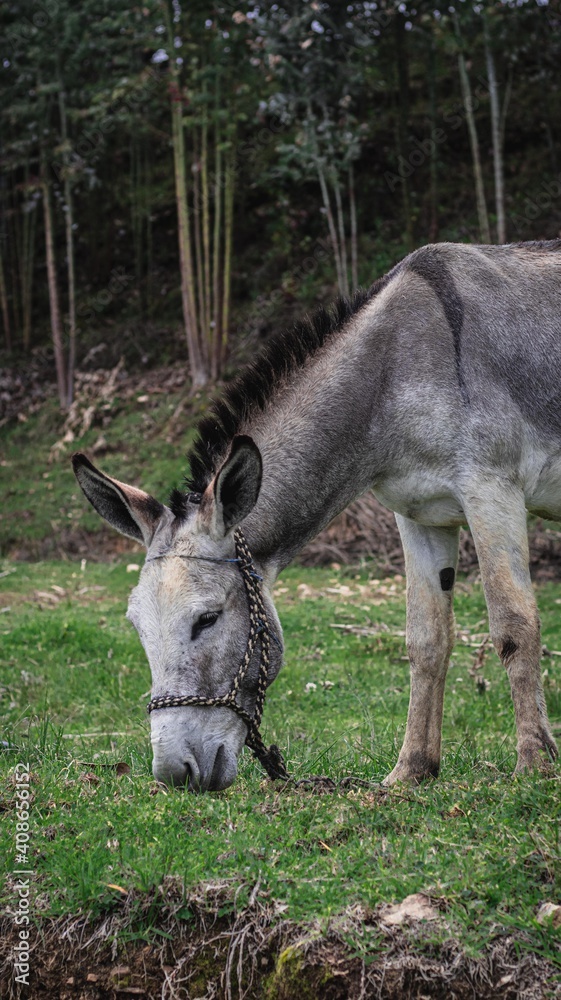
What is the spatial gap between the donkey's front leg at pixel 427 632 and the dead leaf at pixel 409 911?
1349 millimetres

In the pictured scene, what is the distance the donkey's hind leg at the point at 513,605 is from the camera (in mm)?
3947

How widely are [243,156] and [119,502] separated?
1950cm

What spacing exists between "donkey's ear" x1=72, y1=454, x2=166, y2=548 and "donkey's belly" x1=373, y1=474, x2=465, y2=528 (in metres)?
1.14

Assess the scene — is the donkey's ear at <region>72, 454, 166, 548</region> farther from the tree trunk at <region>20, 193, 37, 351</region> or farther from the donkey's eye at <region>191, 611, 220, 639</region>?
the tree trunk at <region>20, 193, 37, 351</region>

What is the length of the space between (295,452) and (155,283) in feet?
63.8

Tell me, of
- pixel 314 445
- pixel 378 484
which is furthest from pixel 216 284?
pixel 314 445

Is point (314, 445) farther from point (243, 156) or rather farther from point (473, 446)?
point (243, 156)

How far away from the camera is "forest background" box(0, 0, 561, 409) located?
51.1 feet

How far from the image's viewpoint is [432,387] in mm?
4191

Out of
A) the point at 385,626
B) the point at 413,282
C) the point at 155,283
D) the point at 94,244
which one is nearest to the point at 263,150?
the point at 155,283

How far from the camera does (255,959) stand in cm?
306

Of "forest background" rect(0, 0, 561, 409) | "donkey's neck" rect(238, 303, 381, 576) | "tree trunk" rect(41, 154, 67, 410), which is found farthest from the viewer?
"tree trunk" rect(41, 154, 67, 410)

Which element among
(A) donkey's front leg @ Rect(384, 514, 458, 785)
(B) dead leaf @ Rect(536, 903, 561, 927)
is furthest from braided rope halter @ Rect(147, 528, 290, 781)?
(B) dead leaf @ Rect(536, 903, 561, 927)

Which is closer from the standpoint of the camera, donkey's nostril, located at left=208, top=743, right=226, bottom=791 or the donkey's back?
donkey's nostril, located at left=208, top=743, right=226, bottom=791
